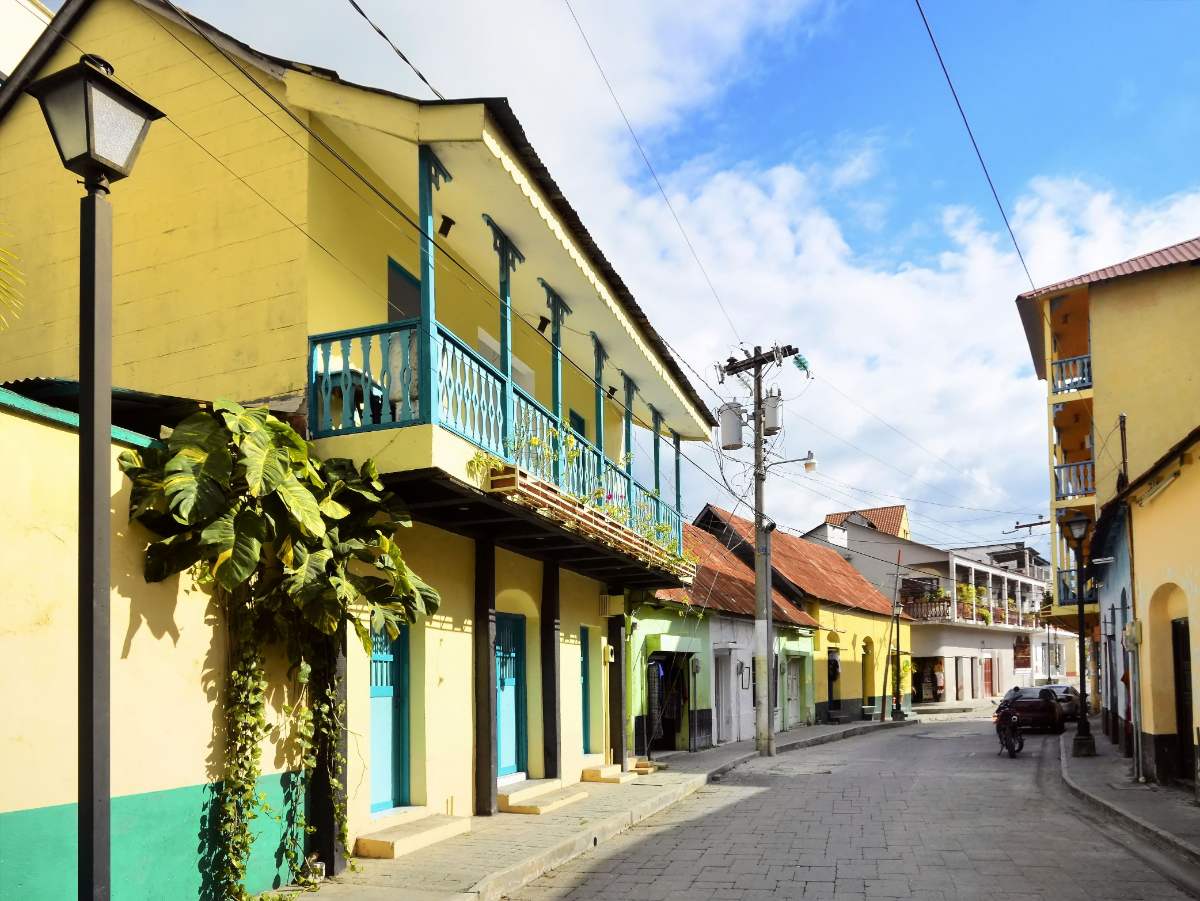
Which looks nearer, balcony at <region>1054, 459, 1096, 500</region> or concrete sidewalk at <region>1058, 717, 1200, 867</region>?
concrete sidewalk at <region>1058, 717, 1200, 867</region>

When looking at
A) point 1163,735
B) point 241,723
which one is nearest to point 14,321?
point 241,723

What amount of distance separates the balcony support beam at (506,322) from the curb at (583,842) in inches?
140

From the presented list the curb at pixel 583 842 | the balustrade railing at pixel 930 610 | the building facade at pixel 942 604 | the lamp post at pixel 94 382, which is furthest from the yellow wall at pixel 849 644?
the lamp post at pixel 94 382

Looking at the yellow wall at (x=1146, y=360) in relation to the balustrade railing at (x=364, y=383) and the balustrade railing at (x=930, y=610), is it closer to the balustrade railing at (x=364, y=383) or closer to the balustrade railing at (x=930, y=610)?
the balustrade railing at (x=364, y=383)

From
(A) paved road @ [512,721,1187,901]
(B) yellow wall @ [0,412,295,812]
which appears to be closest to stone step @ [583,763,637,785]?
(A) paved road @ [512,721,1187,901]

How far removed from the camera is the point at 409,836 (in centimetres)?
920

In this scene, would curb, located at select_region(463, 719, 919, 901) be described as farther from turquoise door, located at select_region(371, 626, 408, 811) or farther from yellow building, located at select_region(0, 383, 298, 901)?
turquoise door, located at select_region(371, 626, 408, 811)

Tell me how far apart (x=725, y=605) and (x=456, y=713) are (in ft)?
46.1

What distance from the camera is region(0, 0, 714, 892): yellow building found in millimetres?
8836

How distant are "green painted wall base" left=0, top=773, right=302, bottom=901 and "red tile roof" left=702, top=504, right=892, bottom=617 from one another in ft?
72.6

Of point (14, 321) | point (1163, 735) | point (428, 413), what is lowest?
point (1163, 735)

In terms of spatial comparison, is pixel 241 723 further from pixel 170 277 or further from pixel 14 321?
pixel 14 321

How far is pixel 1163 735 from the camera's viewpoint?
1395 cm

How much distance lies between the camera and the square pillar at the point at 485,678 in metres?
11.5
